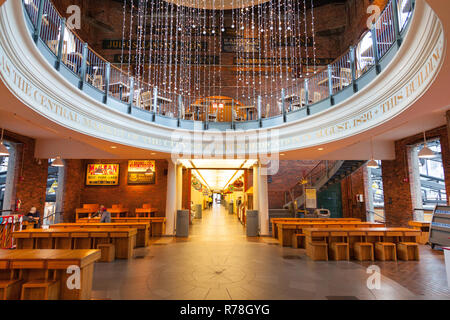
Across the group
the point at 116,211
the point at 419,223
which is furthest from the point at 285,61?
the point at 116,211

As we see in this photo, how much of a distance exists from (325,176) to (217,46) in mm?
10855

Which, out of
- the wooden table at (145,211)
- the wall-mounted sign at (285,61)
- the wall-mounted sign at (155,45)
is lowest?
the wooden table at (145,211)

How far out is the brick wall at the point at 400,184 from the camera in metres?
9.86

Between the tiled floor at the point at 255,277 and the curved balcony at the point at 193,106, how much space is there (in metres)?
3.48

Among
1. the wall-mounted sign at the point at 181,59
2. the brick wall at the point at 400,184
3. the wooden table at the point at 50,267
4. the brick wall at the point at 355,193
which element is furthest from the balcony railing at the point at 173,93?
the brick wall at the point at 355,193

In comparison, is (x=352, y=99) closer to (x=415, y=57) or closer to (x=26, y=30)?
(x=415, y=57)

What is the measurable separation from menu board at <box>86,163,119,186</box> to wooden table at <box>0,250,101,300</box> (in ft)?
31.3

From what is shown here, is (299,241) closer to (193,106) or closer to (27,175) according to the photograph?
(193,106)

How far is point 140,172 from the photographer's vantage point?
13422 mm

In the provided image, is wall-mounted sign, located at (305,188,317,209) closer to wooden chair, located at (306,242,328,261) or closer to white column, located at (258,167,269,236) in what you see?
white column, located at (258,167,269,236)

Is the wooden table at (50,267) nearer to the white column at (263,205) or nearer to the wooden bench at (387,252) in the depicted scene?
the wooden bench at (387,252)

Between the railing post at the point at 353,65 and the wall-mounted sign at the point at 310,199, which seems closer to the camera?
the railing post at the point at 353,65

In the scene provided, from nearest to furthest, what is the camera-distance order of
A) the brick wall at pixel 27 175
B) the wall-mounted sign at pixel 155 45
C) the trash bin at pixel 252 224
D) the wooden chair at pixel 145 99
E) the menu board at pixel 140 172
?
the brick wall at pixel 27 175, the wooden chair at pixel 145 99, the trash bin at pixel 252 224, the menu board at pixel 140 172, the wall-mounted sign at pixel 155 45

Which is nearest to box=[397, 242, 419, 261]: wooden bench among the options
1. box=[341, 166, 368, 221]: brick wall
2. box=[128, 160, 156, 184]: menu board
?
box=[341, 166, 368, 221]: brick wall
